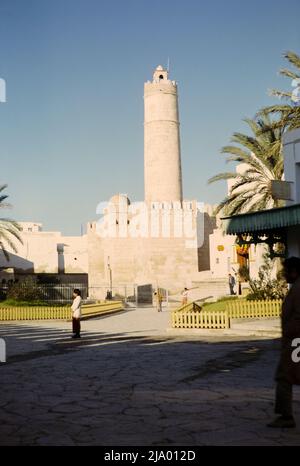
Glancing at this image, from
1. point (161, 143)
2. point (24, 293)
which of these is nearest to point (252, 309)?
point (24, 293)

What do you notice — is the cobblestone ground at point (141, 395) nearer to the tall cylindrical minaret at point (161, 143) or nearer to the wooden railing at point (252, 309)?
the wooden railing at point (252, 309)

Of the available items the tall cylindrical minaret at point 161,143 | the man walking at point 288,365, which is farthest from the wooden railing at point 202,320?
the tall cylindrical minaret at point 161,143

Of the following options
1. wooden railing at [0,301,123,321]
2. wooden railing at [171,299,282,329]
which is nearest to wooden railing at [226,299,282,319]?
wooden railing at [171,299,282,329]

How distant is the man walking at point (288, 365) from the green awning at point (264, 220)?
27.5ft

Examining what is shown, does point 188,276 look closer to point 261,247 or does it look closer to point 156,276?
point 156,276

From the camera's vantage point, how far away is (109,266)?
55.2 meters

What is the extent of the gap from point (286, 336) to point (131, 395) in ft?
8.32

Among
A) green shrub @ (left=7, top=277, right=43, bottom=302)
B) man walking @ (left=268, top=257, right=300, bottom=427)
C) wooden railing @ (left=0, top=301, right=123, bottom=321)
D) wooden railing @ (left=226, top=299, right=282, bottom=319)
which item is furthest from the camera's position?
green shrub @ (left=7, top=277, right=43, bottom=302)

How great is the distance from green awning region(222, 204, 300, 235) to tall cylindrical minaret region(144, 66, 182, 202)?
123ft

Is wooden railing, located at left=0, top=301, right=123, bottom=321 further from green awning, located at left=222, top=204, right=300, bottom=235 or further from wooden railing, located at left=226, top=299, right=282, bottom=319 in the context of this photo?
green awning, located at left=222, top=204, right=300, bottom=235

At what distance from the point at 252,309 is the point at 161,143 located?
3588 centimetres

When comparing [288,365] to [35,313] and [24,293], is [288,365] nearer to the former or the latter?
[35,313]

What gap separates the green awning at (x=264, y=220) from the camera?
45.3 ft

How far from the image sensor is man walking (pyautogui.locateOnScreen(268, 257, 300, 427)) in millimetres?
5361
